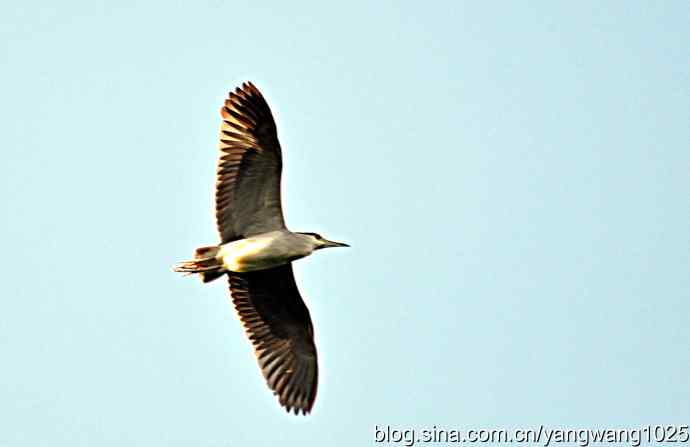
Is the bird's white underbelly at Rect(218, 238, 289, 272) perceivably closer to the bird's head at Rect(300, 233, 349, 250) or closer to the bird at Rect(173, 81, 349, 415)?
the bird at Rect(173, 81, 349, 415)

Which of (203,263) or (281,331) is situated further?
(281,331)

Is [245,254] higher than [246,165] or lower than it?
lower

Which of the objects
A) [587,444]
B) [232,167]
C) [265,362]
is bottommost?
[587,444]

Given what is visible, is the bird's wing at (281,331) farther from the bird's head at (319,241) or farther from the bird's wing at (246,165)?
the bird's wing at (246,165)

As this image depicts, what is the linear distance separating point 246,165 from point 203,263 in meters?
1.63

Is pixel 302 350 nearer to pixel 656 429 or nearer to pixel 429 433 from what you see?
pixel 429 433

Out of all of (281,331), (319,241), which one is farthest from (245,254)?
(281,331)

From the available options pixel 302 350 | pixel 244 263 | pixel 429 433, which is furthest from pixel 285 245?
pixel 429 433

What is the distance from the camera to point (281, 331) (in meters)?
20.6

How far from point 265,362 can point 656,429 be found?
21.0 feet

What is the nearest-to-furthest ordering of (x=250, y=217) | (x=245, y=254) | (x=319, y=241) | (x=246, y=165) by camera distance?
1. (x=246, y=165)
2. (x=245, y=254)
3. (x=250, y=217)
4. (x=319, y=241)

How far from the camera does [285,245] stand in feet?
64.1

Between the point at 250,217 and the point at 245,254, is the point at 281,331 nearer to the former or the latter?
the point at 245,254

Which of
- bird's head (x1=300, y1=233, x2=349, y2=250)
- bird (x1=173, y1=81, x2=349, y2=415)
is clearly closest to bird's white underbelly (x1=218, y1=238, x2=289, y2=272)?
bird (x1=173, y1=81, x2=349, y2=415)
